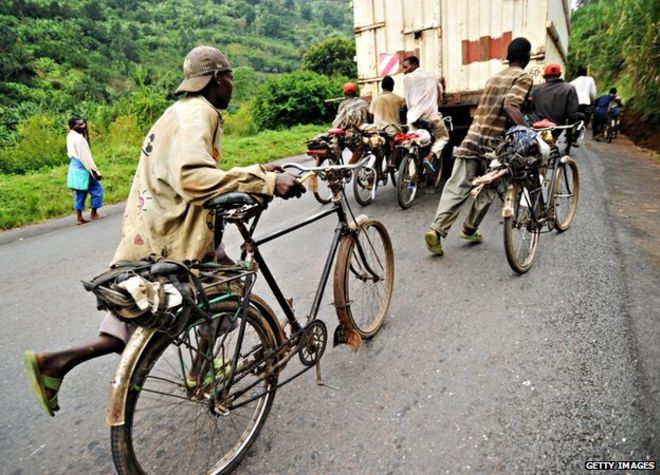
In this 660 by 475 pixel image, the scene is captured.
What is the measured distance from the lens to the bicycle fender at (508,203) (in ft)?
11.9

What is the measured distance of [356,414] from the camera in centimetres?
236

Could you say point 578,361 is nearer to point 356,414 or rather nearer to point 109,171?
point 356,414

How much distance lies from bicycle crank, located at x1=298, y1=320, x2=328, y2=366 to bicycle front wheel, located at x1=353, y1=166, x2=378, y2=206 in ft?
13.1

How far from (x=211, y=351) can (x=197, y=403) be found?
1.29 ft

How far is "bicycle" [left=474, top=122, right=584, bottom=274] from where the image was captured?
3.73m

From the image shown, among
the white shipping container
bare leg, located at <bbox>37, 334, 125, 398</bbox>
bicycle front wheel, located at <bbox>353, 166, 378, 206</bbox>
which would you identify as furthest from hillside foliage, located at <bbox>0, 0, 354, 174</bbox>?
bare leg, located at <bbox>37, 334, 125, 398</bbox>

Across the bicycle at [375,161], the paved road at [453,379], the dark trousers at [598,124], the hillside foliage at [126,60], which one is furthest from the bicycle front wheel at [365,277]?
the dark trousers at [598,124]

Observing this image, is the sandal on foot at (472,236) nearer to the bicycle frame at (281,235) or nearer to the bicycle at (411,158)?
the bicycle at (411,158)

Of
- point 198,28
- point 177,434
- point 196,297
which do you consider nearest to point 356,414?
point 177,434

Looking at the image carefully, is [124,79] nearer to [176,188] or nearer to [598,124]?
[598,124]

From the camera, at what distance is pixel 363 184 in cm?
643

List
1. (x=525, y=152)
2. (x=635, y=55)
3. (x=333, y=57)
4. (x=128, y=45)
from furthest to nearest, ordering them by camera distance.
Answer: (x=128, y=45), (x=333, y=57), (x=635, y=55), (x=525, y=152)

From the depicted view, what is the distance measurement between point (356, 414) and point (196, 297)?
114 cm

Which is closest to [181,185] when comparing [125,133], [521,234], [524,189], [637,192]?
[524,189]
